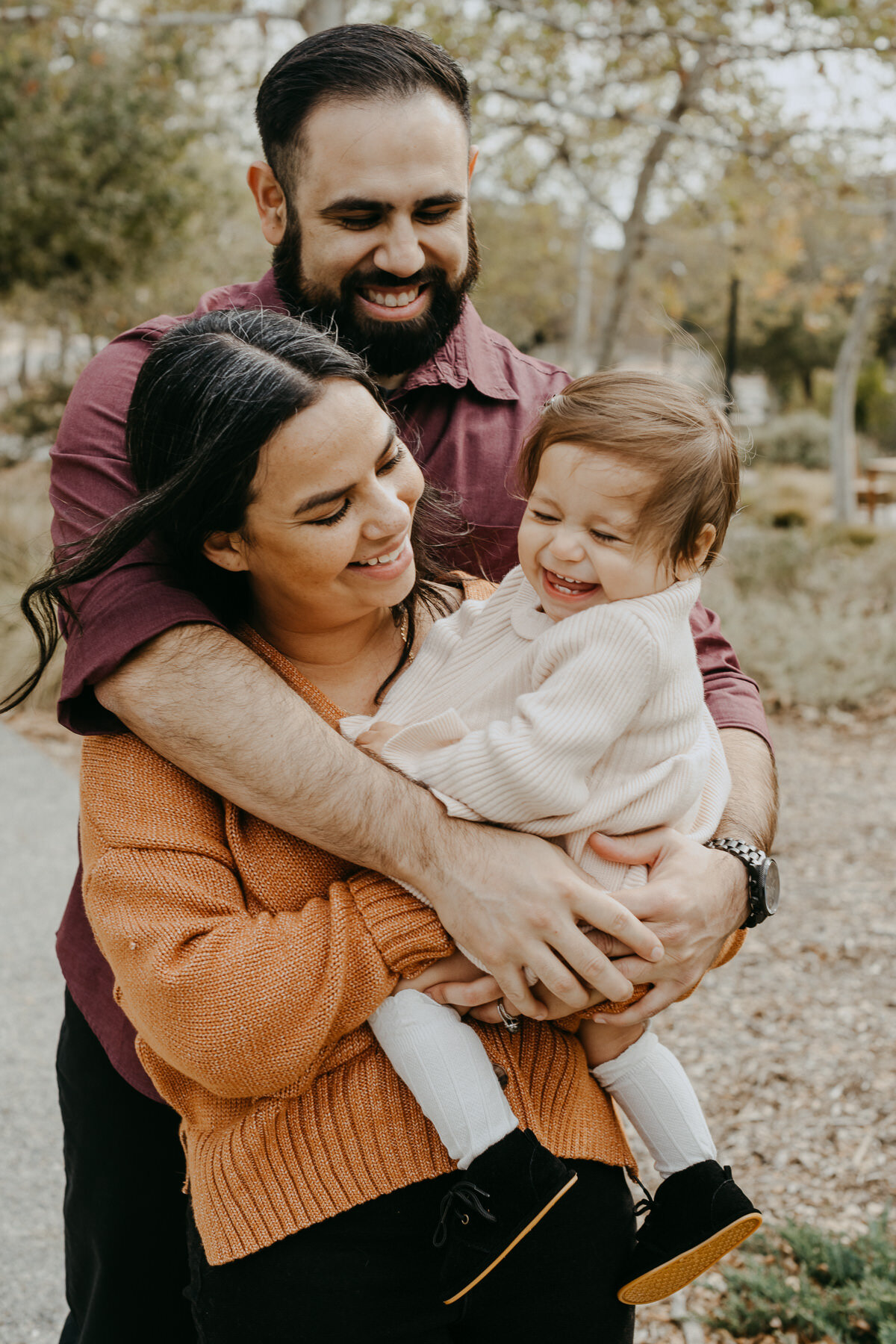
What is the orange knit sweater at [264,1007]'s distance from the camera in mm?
1466

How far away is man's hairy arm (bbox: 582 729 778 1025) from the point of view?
1669 millimetres

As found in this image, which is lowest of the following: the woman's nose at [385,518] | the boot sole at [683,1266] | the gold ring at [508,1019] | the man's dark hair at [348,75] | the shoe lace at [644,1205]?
the shoe lace at [644,1205]

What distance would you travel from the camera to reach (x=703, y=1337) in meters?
2.74

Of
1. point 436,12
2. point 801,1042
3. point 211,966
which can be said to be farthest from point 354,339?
point 436,12

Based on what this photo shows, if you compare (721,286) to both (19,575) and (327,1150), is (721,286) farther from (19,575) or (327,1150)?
(327,1150)

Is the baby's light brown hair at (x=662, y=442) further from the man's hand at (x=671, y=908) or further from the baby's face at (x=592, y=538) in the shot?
the man's hand at (x=671, y=908)

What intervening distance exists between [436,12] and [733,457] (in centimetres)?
663

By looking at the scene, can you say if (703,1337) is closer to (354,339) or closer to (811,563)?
(354,339)

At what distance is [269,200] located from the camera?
2.41m

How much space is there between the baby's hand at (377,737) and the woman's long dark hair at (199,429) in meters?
0.36

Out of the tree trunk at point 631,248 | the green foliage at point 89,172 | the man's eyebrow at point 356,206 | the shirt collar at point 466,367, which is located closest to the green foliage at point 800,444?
the green foliage at point 89,172

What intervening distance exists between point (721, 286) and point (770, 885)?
73.3 feet

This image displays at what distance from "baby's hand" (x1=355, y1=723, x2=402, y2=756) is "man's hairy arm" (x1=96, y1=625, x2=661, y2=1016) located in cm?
10

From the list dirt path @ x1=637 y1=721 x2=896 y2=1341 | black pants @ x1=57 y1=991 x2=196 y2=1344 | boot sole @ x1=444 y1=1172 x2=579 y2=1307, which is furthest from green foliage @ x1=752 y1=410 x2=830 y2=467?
boot sole @ x1=444 y1=1172 x2=579 y2=1307
